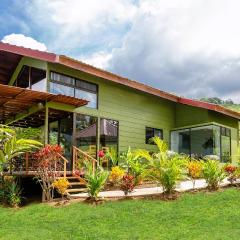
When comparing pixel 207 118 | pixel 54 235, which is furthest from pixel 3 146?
pixel 207 118

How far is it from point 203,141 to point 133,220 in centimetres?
1047

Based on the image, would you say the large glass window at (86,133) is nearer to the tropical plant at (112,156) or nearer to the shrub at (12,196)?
the tropical plant at (112,156)

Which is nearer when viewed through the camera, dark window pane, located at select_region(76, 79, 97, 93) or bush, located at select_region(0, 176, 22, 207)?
bush, located at select_region(0, 176, 22, 207)

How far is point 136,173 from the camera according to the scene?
38.9ft

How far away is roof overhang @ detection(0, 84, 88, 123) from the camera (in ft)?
38.3

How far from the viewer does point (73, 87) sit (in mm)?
14633

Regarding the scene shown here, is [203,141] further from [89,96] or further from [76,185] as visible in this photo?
[76,185]

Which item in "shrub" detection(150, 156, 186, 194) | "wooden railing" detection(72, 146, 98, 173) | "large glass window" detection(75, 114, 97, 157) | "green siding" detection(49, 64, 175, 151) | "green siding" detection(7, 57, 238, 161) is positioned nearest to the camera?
"shrub" detection(150, 156, 186, 194)

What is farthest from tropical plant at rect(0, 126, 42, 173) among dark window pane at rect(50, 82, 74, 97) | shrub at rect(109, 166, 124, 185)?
shrub at rect(109, 166, 124, 185)

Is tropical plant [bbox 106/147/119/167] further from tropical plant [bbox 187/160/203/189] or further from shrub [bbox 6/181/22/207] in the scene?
shrub [bbox 6/181/22/207]

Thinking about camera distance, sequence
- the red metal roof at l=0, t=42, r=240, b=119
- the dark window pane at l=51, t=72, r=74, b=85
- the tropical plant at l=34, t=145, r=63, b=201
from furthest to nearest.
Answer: the dark window pane at l=51, t=72, r=74, b=85 → the red metal roof at l=0, t=42, r=240, b=119 → the tropical plant at l=34, t=145, r=63, b=201

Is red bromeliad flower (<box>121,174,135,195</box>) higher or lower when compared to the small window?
lower

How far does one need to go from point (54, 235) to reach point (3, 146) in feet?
16.6

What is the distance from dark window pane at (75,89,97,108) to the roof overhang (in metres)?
1.19
